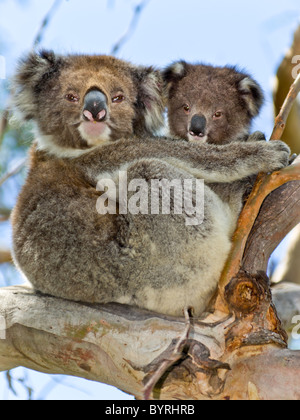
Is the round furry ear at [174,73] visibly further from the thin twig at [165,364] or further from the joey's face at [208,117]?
the thin twig at [165,364]

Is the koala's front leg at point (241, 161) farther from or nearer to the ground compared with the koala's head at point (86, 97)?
nearer to the ground

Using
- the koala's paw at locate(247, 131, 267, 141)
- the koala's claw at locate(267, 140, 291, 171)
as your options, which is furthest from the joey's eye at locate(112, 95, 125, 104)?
the koala's claw at locate(267, 140, 291, 171)

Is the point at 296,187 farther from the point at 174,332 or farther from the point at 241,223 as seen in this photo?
the point at 174,332

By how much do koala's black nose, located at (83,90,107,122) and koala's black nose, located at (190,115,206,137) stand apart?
0.75 meters

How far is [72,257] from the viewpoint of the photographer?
3562mm

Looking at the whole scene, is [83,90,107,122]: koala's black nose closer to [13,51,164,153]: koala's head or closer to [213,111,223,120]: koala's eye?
[13,51,164,153]: koala's head

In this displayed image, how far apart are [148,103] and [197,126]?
0.44 metres

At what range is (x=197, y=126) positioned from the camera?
4195 mm

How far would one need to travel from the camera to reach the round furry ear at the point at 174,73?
4.76m

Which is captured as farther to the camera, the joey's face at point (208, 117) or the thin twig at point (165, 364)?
the joey's face at point (208, 117)

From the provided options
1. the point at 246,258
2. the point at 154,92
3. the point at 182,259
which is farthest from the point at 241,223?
the point at 154,92

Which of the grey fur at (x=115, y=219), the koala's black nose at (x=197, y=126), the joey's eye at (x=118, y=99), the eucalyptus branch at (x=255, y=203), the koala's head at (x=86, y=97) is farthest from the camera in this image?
the koala's black nose at (x=197, y=126)

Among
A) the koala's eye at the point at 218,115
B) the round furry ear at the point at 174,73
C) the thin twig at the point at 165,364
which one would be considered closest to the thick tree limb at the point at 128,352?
the thin twig at the point at 165,364

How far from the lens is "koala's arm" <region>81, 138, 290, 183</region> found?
3.56 m
